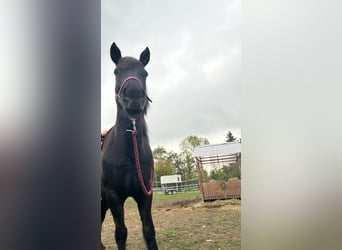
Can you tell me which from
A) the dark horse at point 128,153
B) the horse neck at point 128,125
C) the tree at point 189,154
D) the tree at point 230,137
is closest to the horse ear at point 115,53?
the dark horse at point 128,153

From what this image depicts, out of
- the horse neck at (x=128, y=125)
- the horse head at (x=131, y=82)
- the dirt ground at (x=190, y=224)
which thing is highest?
the horse head at (x=131, y=82)

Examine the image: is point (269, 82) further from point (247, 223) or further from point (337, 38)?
point (247, 223)

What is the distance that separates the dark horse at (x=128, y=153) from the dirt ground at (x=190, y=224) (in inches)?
1.8

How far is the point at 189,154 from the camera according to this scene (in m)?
2.64

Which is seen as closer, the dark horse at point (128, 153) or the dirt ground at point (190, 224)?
the dirt ground at point (190, 224)

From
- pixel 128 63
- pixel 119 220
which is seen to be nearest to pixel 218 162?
pixel 119 220

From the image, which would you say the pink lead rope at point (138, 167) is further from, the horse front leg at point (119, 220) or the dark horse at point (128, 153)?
the horse front leg at point (119, 220)

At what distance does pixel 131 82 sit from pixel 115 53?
0.24m

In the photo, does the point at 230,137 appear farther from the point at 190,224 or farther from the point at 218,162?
the point at 190,224

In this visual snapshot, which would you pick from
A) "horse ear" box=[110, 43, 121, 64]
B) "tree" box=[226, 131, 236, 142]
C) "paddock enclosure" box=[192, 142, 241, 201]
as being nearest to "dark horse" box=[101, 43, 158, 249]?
"horse ear" box=[110, 43, 121, 64]

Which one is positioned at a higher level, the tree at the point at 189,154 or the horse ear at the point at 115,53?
the horse ear at the point at 115,53

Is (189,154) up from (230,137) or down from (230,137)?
down

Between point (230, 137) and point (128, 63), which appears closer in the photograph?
point (230, 137)

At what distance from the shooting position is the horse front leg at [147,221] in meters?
2.66
